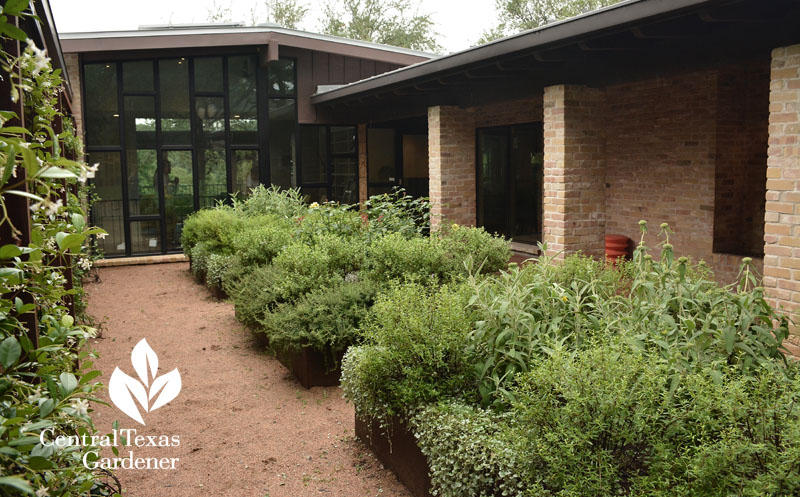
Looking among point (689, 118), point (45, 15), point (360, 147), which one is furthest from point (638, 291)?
point (360, 147)

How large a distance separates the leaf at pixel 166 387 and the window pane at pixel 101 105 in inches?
328

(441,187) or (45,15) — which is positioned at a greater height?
(45,15)

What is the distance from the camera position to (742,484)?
80.2 inches

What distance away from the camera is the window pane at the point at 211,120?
13188 mm

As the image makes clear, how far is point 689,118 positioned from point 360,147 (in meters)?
7.45

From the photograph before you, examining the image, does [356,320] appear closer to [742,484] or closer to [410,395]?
[410,395]

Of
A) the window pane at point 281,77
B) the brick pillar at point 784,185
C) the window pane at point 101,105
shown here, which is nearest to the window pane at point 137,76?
the window pane at point 101,105

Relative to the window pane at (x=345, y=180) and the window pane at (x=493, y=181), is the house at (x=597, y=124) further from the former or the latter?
the window pane at (x=345, y=180)

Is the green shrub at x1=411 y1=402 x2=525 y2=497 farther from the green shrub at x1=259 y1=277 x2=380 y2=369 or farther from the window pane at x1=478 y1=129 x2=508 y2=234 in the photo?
the window pane at x1=478 y1=129 x2=508 y2=234

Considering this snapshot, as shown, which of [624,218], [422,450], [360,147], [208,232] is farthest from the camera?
[360,147]

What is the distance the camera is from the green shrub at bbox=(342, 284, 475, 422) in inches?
140

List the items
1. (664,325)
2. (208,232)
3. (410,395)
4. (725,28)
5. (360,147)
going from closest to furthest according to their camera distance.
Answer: (664,325)
(410,395)
(725,28)
(208,232)
(360,147)

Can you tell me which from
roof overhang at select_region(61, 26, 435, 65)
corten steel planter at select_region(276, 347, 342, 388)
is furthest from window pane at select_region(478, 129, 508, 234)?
corten steel planter at select_region(276, 347, 342, 388)

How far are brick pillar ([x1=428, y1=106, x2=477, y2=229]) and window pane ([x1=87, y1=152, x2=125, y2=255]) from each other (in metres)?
6.87
